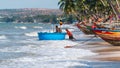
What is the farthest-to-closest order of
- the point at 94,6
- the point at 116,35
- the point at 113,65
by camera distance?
the point at 94,6 < the point at 116,35 < the point at 113,65

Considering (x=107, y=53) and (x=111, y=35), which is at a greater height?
(x=111, y=35)

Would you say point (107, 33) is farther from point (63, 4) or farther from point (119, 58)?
point (63, 4)

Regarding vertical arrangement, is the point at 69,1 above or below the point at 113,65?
above

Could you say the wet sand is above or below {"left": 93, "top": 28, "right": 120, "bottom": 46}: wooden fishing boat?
below

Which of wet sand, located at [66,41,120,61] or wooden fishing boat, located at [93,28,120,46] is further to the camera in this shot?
wooden fishing boat, located at [93,28,120,46]

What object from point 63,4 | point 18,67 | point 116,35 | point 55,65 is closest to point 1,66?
point 18,67

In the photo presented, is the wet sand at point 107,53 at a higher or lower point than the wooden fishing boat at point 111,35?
lower

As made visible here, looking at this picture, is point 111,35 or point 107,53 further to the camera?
point 111,35

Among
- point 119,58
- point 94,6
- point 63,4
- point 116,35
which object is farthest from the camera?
point 63,4

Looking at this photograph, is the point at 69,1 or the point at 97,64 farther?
the point at 69,1

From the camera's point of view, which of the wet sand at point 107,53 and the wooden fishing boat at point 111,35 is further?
the wooden fishing boat at point 111,35

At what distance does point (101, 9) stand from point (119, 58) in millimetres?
48439

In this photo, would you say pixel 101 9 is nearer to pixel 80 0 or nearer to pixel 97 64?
pixel 80 0

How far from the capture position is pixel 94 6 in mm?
66125
